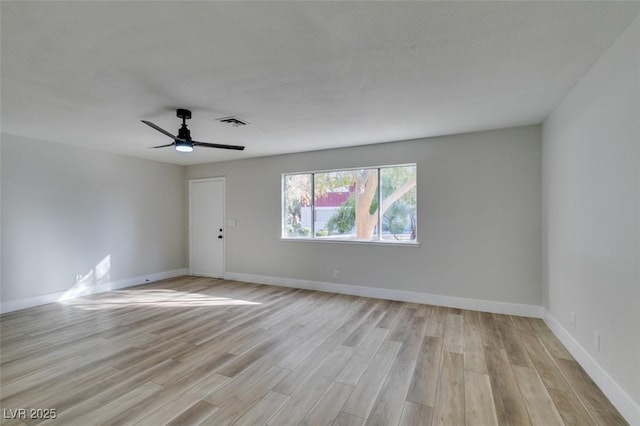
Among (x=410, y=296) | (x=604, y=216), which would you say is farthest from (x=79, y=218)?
(x=604, y=216)

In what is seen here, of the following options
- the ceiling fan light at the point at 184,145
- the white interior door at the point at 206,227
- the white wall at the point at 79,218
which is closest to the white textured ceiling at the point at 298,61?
the ceiling fan light at the point at 184,145

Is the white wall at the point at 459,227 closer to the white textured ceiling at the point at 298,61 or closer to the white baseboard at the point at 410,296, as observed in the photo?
the white baseboard at the point at 410,296

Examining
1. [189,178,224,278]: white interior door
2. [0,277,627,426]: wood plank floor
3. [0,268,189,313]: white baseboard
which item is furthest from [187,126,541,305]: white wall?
[0,268,189,313]: white baseboard

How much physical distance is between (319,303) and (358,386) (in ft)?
7.12

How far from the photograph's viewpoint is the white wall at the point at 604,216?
1810mm

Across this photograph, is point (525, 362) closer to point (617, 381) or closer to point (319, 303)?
point (617, 381)

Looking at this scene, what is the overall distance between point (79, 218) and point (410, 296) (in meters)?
5.64

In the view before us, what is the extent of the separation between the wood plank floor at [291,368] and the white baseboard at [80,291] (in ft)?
0.75

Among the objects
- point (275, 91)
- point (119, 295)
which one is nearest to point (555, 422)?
point (275, 91)

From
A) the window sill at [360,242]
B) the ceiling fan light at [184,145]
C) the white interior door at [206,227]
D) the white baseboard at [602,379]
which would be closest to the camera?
the white baseboard at [602,379]

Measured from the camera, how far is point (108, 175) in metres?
5.24

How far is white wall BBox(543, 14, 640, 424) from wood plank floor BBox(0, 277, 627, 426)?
13.6 inches

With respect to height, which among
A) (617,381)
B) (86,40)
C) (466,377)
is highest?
(86,40)

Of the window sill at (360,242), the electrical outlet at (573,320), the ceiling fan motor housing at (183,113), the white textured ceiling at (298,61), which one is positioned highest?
the white textured ceiling at (298,61)
